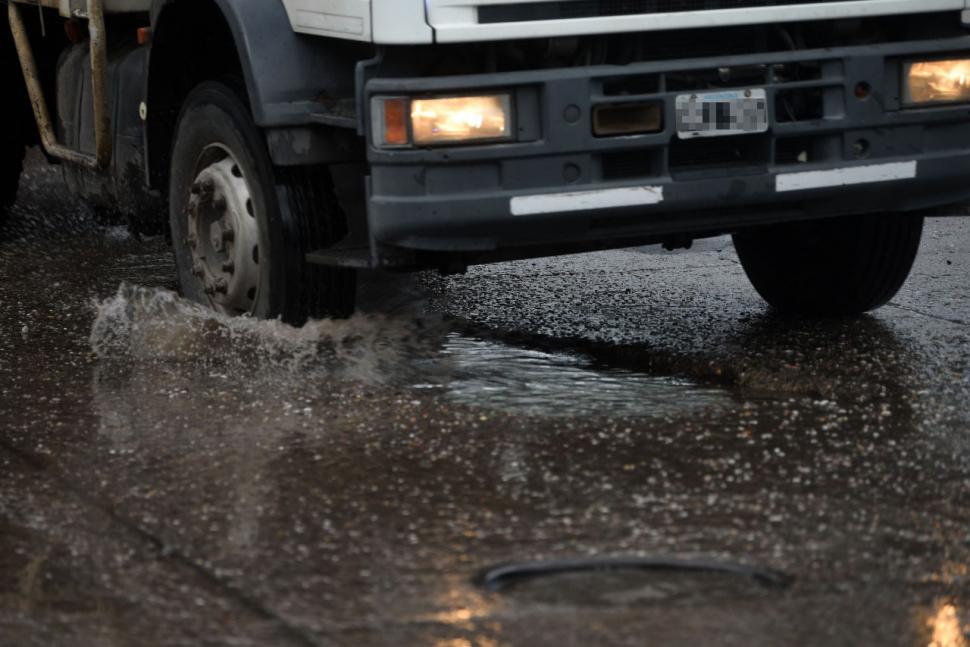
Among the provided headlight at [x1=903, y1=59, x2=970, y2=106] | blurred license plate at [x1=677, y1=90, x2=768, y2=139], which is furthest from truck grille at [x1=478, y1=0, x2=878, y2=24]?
headlight at [x1=903, y1=59, x2=970, y2=106]

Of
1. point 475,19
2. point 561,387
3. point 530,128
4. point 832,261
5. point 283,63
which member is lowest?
point 561,387

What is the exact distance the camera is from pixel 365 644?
140 inches

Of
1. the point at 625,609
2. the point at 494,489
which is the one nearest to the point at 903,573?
the point at 625,609

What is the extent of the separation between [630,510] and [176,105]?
10.1 ft

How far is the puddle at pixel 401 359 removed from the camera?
5.55 m

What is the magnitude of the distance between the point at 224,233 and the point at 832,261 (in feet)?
6.99

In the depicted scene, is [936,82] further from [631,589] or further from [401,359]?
[631,589]

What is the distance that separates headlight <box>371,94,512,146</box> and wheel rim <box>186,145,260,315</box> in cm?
93

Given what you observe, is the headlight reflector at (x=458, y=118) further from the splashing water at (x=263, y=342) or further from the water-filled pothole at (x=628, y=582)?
the water-filled pothole at (x=628, y=582)

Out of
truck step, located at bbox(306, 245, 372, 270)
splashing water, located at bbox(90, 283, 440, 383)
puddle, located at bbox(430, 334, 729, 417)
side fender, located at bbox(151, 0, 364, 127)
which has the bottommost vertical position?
puddle, located at bbox(430, 334, 729, 417)

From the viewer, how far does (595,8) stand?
18.2 feet

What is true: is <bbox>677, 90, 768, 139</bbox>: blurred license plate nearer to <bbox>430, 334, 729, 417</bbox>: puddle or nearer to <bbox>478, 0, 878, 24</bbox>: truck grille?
<bbox>478, 0, 878, 24</bbox>: truck grille

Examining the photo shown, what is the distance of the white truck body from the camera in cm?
538

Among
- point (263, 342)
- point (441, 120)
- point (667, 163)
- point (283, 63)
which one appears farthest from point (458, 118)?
point (263, 342)
